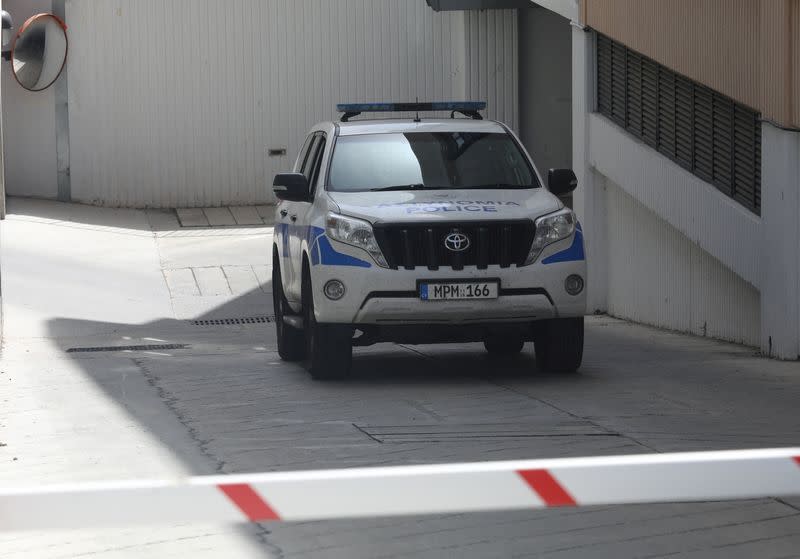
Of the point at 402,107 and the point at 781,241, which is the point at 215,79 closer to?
the point at 402,107

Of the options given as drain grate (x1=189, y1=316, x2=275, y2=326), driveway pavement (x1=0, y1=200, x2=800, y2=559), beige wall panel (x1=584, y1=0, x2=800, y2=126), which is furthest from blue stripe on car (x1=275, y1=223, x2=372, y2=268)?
drain grate (x1=189, y1=316, x2=275, y2=326)

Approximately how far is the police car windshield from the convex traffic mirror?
45.5 feet

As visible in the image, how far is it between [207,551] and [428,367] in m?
6.56

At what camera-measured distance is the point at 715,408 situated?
33.3 ft

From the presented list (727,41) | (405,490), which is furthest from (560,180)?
(405,490)

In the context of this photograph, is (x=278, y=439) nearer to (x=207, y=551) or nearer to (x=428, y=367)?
(x=207, y=551)

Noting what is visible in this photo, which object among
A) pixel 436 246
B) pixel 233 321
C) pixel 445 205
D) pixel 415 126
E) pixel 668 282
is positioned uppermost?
pixel 415 126

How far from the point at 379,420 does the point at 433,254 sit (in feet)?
5.80

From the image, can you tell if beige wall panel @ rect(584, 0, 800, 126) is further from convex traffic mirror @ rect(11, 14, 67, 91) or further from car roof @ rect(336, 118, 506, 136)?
convex traffic mirror @ rect(11, 14, 67, 91)

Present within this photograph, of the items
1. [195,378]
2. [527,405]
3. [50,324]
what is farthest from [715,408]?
[50,324]

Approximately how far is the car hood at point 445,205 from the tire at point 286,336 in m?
1.70

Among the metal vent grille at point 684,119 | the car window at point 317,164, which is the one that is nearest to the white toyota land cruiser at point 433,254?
the car window at point 317,164

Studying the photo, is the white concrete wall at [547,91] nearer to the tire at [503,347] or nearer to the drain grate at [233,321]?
the drain grate at [233,321]

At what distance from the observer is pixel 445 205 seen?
11477 millimetres
